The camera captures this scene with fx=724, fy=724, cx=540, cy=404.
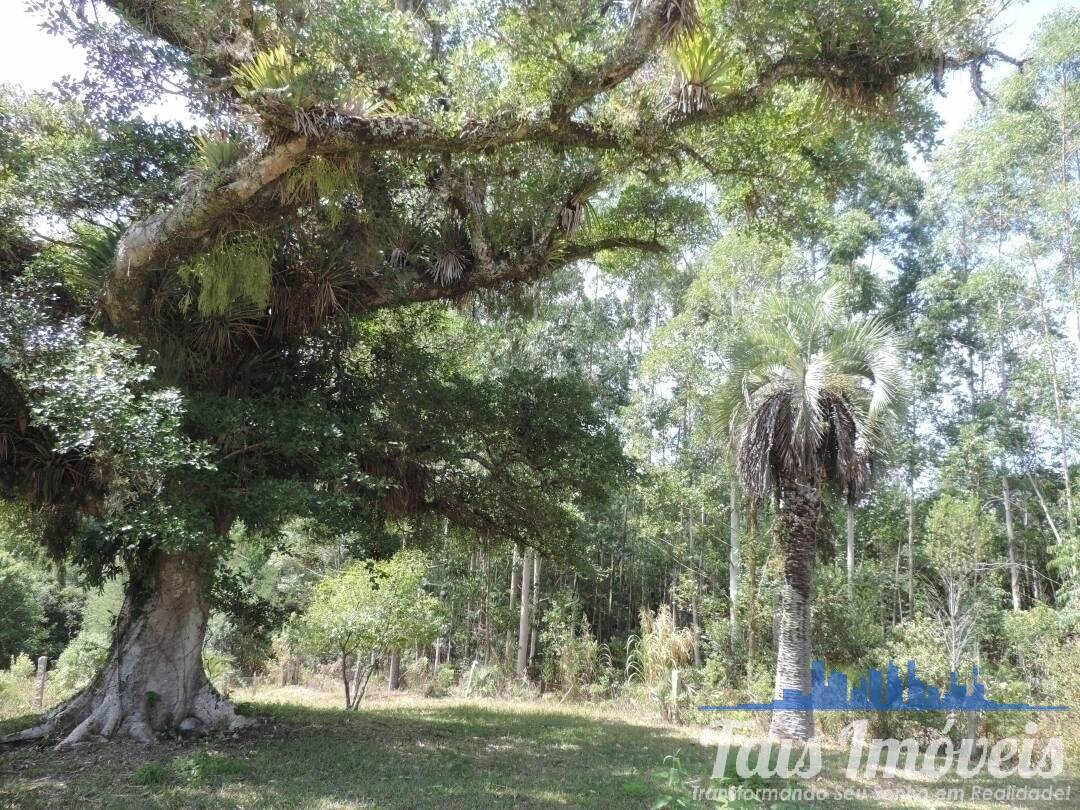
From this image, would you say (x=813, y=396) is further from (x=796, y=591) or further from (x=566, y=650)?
(x=566, y=650)

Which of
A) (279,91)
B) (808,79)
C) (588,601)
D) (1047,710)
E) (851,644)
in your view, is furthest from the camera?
(588,601)

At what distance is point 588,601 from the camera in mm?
21000

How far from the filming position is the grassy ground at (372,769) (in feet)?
17.0

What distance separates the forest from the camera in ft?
17.5

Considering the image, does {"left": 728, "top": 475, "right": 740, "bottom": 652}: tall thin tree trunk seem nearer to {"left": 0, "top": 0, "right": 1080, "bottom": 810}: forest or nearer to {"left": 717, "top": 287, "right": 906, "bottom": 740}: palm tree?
{"left": 0, "top": 0, "right": 1080, "bottom": 810}: forest

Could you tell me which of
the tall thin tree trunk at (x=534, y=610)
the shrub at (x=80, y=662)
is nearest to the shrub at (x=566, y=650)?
the tall thin tree trunk at (x=534, y=610)

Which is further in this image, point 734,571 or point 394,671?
point 394,671

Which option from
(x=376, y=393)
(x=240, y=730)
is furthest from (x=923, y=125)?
(x=240, y=730)

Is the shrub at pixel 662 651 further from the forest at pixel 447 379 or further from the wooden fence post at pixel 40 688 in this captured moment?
the wooden fence post at pixel 40 688

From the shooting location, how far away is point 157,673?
7633 mm

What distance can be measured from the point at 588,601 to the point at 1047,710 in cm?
1285

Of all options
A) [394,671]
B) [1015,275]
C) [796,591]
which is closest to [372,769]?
[796,591]

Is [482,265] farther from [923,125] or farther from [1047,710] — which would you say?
[1047,710]

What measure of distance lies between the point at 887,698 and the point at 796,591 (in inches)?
88.9
